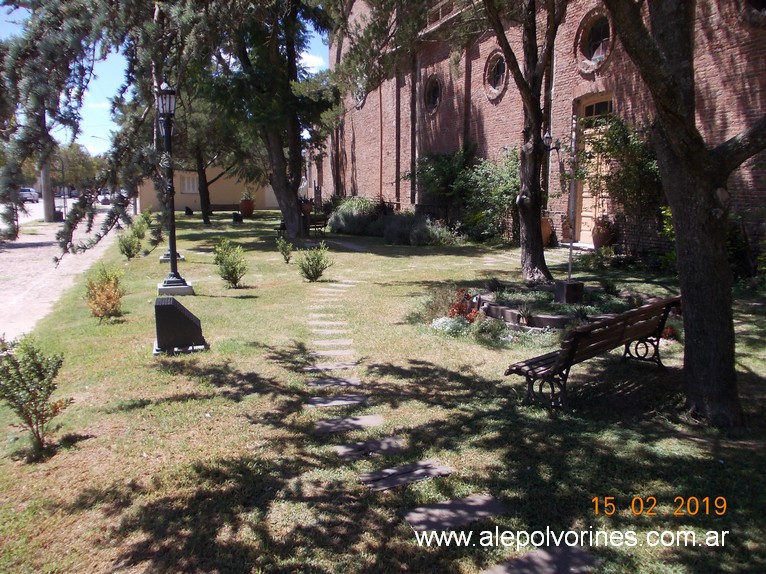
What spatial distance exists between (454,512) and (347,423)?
5.34ft

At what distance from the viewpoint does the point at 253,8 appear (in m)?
6.94

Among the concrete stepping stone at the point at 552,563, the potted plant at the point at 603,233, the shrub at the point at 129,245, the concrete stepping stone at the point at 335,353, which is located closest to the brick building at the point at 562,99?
the potted plant at the point at 603,233

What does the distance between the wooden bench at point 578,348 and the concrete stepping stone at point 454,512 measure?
158 cm

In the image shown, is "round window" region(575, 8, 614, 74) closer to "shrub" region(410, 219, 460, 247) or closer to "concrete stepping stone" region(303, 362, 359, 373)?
"shrub" region(410, 219, 460, 247)

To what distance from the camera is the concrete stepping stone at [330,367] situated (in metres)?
6.54

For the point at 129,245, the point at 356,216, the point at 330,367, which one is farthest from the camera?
the point at 356,216

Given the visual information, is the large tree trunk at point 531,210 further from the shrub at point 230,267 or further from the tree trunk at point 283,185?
the tree trunk at point 283,185

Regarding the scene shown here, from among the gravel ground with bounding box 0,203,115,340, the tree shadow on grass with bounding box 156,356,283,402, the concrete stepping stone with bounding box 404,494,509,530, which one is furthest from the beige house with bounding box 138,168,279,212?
the concrete stepping stone with bounding box 404,494,509,530

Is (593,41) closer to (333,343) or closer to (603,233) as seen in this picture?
(603,233)

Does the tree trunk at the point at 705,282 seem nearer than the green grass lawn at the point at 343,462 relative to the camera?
No

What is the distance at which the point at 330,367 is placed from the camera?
6.61 m

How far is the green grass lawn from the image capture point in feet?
10.7

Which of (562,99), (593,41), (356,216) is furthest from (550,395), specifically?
(356,216)
